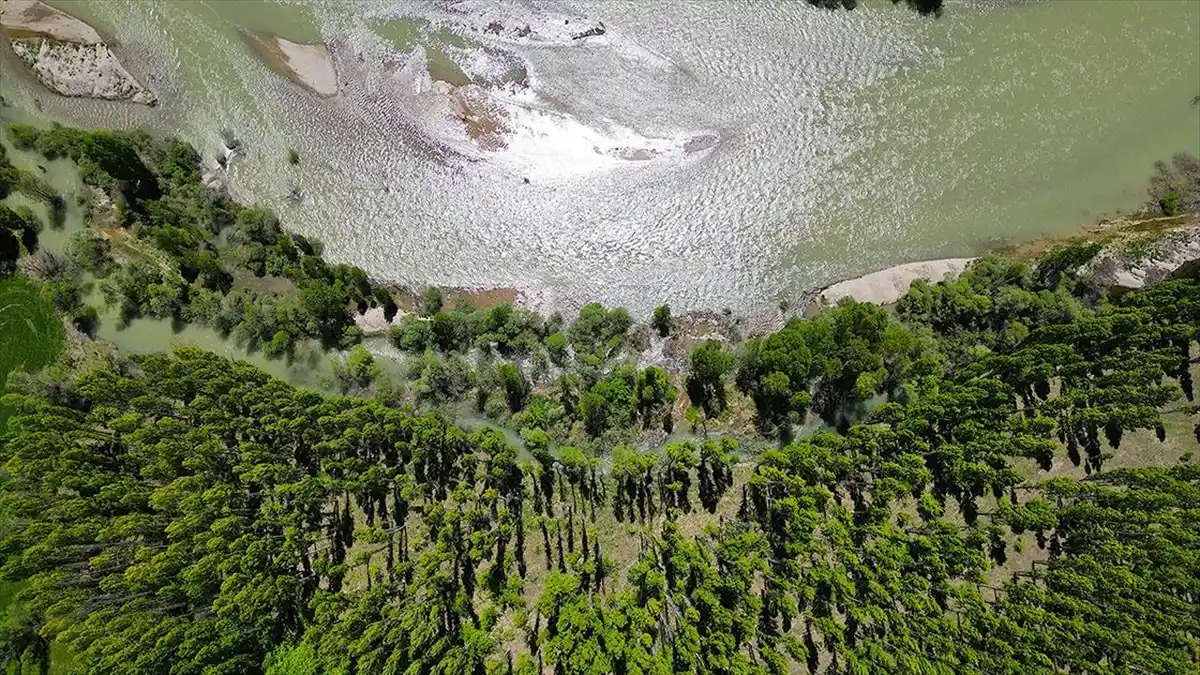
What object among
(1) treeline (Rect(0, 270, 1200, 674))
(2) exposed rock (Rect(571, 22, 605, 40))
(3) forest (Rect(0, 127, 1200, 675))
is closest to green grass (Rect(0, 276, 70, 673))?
(3) forest (Rect(0, 127, 1200, 675))

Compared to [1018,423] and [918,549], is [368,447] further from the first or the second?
[1018,423]

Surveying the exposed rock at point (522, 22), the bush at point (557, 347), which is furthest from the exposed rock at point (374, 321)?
the exposed rock at point (522, 22)

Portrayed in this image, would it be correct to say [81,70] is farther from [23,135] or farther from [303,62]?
[303,62]

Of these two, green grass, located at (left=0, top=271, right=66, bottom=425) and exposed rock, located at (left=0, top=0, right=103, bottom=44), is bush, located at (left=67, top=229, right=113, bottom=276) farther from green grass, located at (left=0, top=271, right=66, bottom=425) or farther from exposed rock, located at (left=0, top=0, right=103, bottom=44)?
exposed rock, located at (left=0, top=0, right=103, bottom=44)

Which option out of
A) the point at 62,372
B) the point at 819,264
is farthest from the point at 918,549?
the point at 62,372

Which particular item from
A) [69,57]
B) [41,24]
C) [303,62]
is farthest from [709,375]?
[41,24]

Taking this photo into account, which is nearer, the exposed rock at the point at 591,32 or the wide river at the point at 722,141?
the wide river at the point at 722,141

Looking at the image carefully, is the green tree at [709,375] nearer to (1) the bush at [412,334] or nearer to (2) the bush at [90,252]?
(1) the bush at [412,334]
